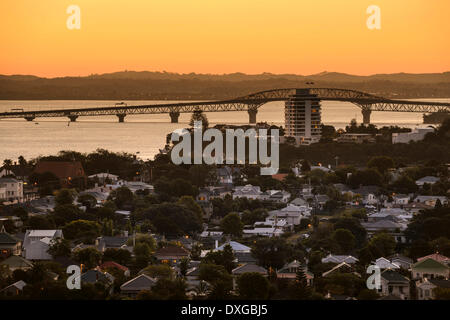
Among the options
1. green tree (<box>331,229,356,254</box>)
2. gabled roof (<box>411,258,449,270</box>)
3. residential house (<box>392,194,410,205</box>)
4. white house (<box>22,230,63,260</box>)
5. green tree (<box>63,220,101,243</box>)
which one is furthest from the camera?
residential house (<box>392,194,410,205</box>)

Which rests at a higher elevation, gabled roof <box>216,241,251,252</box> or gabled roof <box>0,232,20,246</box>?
gabled roof <box>0,232,20,246</box>

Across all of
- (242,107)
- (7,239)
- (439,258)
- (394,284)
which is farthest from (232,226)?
(242,107)

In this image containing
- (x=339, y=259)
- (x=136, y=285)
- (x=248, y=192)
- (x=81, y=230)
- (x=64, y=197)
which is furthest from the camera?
(x=248, y=192)

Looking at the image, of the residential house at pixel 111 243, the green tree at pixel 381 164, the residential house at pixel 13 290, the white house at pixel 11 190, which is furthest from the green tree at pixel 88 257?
the green tree at pixel 381 164

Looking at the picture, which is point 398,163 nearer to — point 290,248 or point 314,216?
point 314,216

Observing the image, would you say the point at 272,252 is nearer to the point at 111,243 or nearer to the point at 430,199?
the point at 111,243

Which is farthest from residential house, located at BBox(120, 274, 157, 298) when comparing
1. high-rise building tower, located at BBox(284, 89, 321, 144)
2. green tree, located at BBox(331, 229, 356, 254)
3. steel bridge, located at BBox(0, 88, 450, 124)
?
steel bridge, located at BBox(0, 88, 450, 124)

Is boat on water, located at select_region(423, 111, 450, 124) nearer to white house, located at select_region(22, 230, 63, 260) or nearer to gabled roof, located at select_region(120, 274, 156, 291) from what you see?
white house, located at select_region(22, 230, 63, 260)
